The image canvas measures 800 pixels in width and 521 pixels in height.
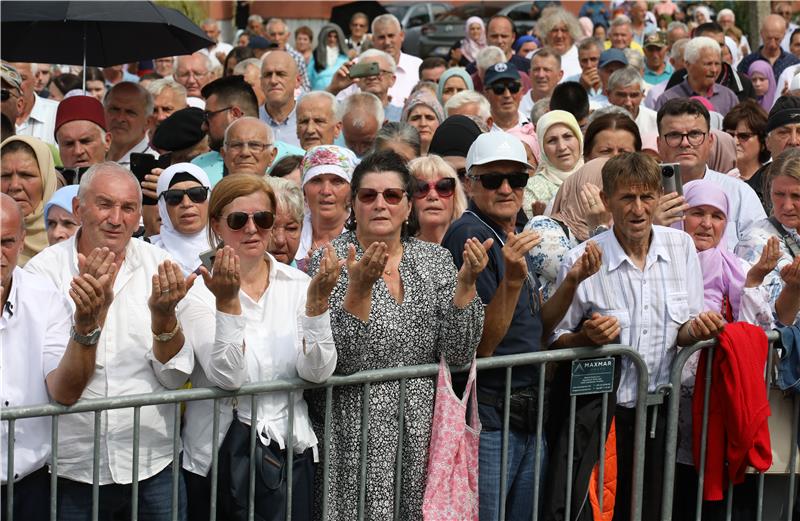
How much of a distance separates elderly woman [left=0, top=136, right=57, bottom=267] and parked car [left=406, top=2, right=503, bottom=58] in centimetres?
1497

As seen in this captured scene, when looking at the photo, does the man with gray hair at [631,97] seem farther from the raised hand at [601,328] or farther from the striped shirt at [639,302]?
the raised hand at [601,328]

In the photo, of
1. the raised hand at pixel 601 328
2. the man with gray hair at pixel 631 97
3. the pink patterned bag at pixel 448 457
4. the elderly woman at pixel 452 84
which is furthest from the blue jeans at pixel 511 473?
the elderly woman at pixel 452 84

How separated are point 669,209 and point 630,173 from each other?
0.46 meters

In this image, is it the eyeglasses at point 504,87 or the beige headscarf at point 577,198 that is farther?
the eyeglasses at point 504,87

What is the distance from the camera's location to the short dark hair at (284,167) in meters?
7.34

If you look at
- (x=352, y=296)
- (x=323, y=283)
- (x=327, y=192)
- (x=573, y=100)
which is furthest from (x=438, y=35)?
(x=323, y=283)

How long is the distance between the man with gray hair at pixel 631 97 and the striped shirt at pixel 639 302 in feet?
13.6

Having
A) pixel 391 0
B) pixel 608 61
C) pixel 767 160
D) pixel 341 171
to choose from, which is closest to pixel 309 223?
pixel 341 171

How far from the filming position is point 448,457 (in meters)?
4.96

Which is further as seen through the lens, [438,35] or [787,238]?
[438,35]

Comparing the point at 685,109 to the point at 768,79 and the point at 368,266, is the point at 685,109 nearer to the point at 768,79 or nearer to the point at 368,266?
the point at 368,266

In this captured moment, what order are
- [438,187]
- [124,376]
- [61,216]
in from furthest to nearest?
[61,216] → [438,187] → [124,376]

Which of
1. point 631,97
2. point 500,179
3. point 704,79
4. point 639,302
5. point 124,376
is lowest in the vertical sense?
point 124,376

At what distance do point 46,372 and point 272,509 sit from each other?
103 centimetres
